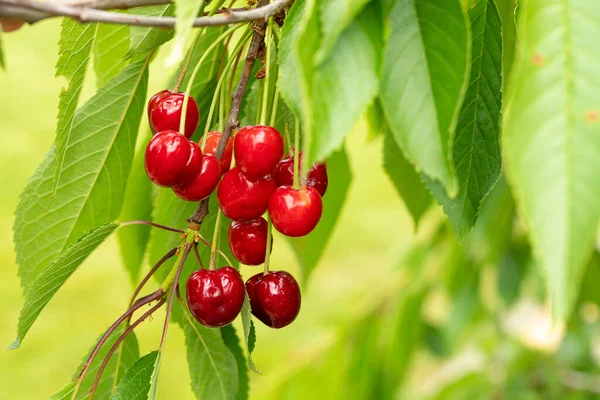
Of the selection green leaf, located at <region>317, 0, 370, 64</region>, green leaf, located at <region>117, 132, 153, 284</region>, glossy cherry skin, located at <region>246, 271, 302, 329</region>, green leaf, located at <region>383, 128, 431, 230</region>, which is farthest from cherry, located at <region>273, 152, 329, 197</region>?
green leaf, located at <region>117, 132, 153, 284</region>

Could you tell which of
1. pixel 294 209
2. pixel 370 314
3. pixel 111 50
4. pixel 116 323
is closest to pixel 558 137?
pixel 294 209

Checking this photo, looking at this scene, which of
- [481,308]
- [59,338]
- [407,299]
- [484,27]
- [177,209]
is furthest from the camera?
[59,338]

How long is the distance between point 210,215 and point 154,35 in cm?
25

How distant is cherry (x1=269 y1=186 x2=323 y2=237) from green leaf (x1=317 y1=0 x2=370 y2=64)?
0.63 feet

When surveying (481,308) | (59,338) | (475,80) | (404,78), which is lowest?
(59,338)

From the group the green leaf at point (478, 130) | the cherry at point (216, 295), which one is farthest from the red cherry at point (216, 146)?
the green leaf at point (478, 130)

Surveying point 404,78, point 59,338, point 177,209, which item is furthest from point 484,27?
point 59,338

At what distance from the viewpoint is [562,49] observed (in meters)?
0.54

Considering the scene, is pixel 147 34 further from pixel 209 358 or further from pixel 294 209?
pixel 209 358

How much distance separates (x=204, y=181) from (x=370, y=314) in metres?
1.52

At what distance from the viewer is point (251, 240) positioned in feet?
2.69

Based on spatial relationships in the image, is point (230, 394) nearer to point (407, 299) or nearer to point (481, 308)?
point (407, 299)

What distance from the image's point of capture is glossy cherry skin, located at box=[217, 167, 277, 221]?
2.50 feet

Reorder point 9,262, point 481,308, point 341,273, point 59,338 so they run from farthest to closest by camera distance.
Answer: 1. point 341,273
2. point 9,262
3. point 59,338
4. point 481,308
